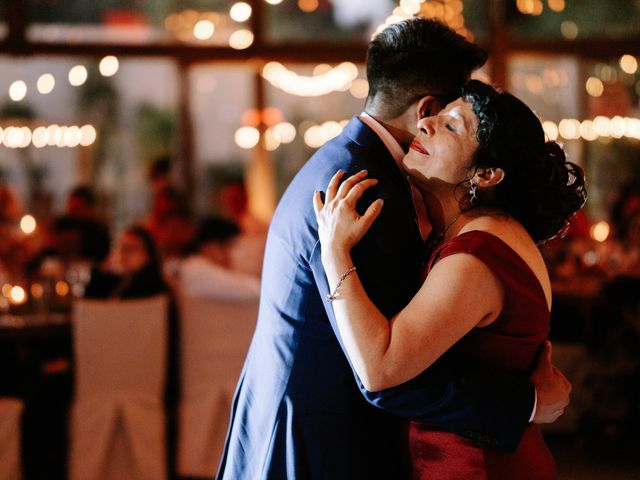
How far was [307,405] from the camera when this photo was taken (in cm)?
188

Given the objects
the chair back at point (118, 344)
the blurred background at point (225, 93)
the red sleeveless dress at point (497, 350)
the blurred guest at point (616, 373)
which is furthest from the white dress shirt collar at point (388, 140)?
the blurred background at point (225, 93)

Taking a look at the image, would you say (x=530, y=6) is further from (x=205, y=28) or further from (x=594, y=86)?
(x=205, y=28)

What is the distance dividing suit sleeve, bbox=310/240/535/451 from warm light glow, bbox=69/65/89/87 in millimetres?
6169

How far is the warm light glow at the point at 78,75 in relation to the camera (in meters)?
7.57

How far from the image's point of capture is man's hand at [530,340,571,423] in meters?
1.89

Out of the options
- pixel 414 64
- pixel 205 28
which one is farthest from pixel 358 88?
pixel 414 64

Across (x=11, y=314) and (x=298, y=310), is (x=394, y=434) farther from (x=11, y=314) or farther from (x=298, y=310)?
(x=11, y=314)

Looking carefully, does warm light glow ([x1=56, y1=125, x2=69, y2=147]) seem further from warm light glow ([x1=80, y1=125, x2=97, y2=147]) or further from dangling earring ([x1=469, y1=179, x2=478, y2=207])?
dangling earring ([x1=469, y1=179, x2=478, y2=207])

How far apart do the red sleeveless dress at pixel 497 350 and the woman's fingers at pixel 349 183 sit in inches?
8.2

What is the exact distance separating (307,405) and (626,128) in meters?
7.11

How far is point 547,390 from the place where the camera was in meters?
1.91

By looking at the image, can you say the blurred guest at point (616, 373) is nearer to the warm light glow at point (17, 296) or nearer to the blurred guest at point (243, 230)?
the blurred guest at point (243, 230)

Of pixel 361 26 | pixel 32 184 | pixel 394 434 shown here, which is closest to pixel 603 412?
pixel 394 434

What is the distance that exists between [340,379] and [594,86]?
6938 mm
